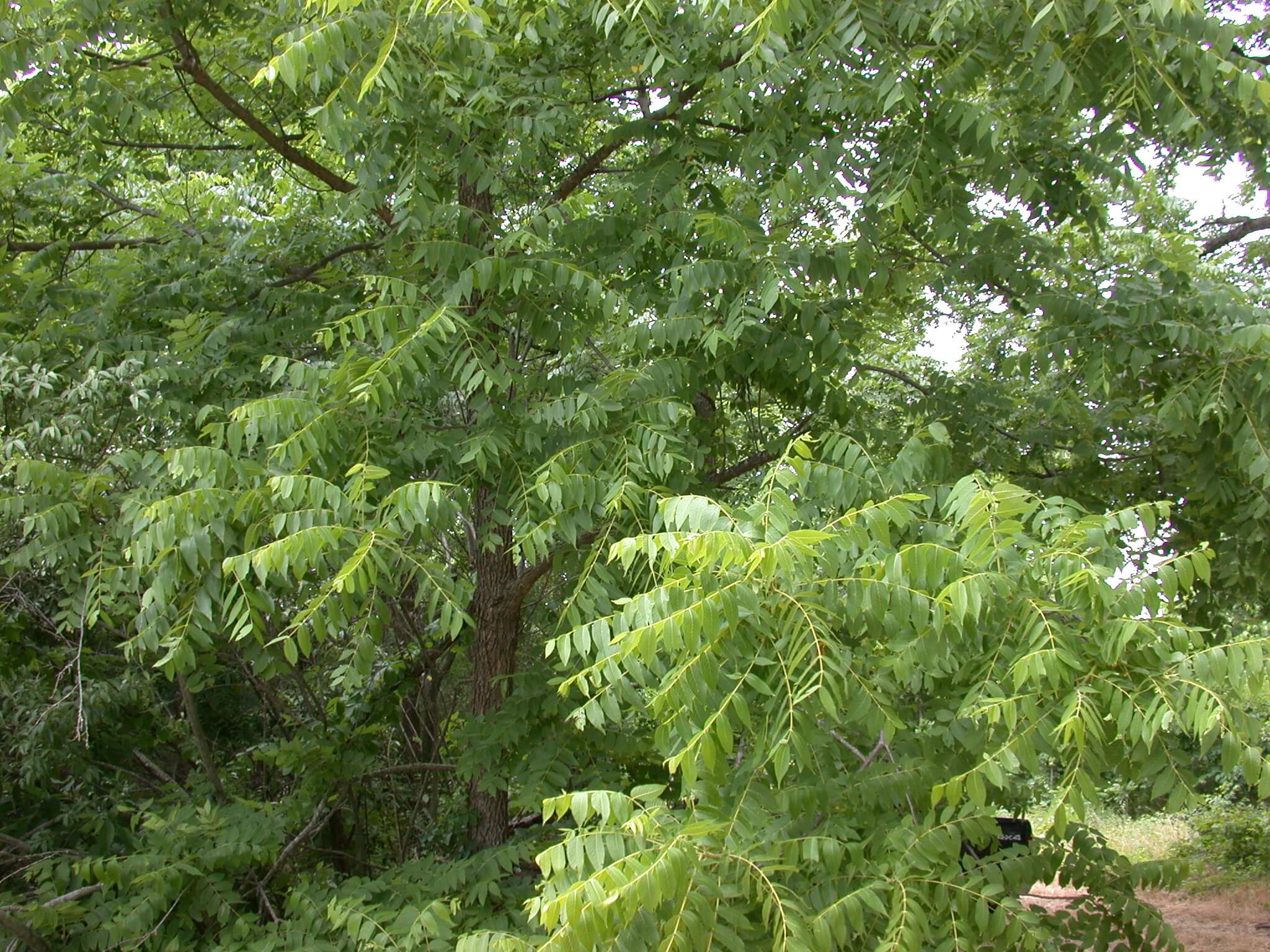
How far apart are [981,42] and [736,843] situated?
330 centimetres

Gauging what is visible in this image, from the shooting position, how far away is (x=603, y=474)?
4.11m

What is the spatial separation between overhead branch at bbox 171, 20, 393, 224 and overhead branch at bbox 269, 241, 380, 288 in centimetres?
18

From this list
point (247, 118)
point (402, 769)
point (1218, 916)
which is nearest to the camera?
point (247, 118)

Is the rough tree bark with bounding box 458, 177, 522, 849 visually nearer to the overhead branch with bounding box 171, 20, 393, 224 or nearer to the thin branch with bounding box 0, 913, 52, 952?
the overhead branch with bounding box 171, 20, 393, 224

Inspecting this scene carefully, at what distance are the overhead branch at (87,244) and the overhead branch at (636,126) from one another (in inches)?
86.1

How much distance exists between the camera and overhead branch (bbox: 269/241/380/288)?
5.62 m

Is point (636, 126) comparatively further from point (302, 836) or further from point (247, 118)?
point (302, 836)

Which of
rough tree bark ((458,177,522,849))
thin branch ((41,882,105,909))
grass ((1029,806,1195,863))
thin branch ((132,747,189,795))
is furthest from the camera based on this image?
grass ((1029,806,1195,863))

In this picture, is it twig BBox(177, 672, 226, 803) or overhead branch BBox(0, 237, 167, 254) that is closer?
overhead branch BBox(0, 237, 167, 254)

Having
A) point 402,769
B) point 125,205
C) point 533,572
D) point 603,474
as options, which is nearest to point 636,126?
point 603,474

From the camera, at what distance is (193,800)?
5.91 metres

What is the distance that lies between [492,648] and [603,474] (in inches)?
76.4

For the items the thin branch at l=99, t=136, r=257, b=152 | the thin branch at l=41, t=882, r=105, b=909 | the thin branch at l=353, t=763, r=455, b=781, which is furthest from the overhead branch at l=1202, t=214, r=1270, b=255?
the thin branch at l=41, t=882, r=105, b=909

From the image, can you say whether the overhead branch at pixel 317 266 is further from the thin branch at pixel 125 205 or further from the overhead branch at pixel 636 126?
the overhead branch at pixel 636 126
